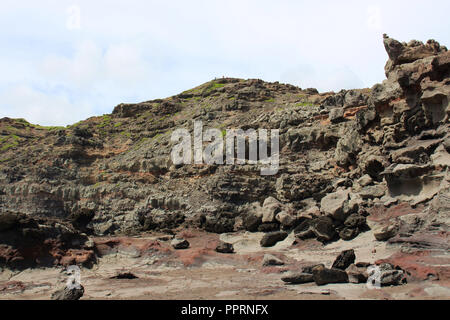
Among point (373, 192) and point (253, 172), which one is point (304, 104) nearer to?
point (253, 172)

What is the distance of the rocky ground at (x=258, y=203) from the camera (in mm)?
15688

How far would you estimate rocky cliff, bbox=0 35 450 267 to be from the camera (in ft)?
68.4

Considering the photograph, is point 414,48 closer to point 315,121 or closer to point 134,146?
point 315,121

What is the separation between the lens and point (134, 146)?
42.6 metres

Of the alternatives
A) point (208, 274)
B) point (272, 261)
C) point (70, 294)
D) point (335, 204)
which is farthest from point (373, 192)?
point (70, 294)

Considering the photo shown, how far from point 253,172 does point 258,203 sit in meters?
2.78

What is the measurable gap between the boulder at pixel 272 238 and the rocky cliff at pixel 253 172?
1022 mm

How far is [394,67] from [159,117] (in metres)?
27.9

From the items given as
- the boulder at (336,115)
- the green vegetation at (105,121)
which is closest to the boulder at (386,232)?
the boulder at (336,115)

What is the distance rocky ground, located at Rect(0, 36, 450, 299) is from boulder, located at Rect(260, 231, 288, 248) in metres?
0.08

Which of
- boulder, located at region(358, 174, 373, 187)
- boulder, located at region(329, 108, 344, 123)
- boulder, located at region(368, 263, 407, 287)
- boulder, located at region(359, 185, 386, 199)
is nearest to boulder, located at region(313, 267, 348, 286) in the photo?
boulder, located at region(368, 263, 407, 287)

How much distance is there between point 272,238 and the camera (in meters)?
23.8

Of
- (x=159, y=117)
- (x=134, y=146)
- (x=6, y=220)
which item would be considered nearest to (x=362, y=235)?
(x=6, y=220)

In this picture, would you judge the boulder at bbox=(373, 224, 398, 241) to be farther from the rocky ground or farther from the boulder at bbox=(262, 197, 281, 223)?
the boulder at bbox=(262, 197, 281, 223)
